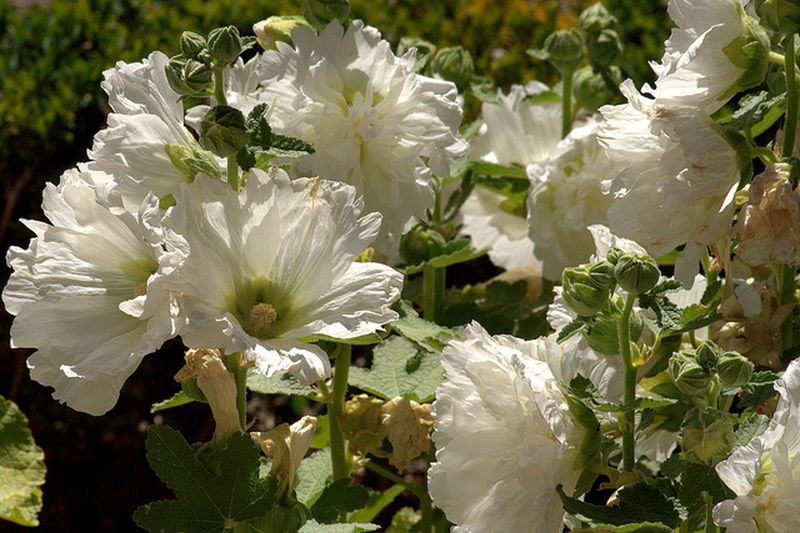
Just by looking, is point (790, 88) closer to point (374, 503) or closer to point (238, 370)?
point (238, 370)

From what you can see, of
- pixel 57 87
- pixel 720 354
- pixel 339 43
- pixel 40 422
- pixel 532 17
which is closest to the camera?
pixel 720 354

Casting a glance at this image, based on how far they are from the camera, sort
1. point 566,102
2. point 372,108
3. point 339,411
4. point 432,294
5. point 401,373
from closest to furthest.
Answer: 1. point 372,108
2. point 339,411
3. point 401,373
4. point 432,294
5. point 566,102

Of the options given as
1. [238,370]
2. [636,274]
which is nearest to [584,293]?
[636,274]

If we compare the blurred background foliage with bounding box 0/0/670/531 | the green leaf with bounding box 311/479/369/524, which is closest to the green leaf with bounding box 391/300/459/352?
the green leaf with bounding box 311/479/369/524

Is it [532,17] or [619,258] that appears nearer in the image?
[619,258]

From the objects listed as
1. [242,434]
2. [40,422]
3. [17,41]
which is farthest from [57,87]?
[242,434]

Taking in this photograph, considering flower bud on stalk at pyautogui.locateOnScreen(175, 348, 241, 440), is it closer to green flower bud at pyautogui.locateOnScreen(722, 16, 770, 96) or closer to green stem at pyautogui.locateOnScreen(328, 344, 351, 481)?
green stem at pyautogui.locateOnScreen(328, 344, 351, 481)

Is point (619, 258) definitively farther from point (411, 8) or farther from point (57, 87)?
point (411, 8)
